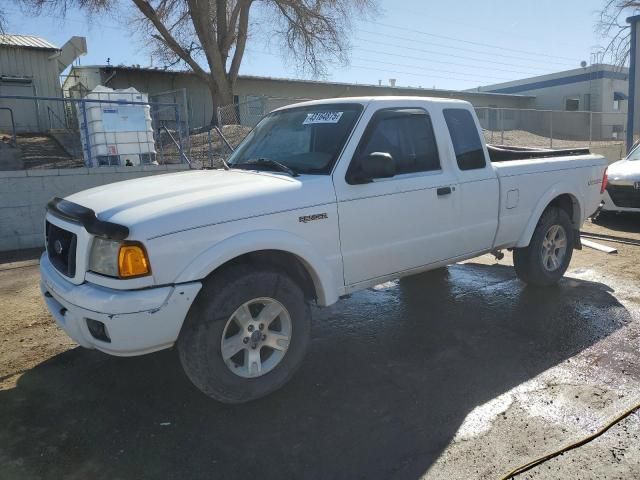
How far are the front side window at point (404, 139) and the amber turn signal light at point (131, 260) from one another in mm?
1716

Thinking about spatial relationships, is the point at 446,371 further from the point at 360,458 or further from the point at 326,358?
the point at 360,458

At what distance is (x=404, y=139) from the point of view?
427 cm

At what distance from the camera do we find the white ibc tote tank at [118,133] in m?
11.5

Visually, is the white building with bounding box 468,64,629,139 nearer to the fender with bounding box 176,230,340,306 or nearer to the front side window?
the front side window

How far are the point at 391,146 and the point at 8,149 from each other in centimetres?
1269

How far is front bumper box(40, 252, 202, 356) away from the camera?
286cm

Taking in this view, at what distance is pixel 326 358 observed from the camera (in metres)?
4.10

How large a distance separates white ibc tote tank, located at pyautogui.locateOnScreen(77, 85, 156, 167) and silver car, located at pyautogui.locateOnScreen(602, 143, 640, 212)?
9.47 m

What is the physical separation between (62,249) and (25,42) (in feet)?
77.9

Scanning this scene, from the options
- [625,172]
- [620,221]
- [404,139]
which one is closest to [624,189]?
[625,172]

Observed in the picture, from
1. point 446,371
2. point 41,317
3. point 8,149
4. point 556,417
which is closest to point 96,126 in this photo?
point 8,149

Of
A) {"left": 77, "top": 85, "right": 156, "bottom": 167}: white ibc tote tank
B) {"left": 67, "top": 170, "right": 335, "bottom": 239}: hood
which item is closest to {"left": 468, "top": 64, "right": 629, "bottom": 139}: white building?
{"left": 77, "top": 85, "right": 156, "bottom": 167}: white ibc tote tank

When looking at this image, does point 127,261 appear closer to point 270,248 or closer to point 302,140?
point 270,248

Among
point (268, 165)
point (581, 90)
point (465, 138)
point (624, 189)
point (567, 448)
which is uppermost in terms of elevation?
point (581, 90)
